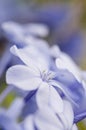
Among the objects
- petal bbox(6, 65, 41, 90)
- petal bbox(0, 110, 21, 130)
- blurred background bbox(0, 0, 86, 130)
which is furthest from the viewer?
blurred background bbox(0, 0, 86, 130)

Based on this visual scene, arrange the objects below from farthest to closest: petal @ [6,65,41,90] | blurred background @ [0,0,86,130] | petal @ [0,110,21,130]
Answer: blurred background @ [0,0,86,130]
petal @ [0,110,21,130]
petal @ [6,65,41,90]

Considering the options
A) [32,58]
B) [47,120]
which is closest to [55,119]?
[47,120]

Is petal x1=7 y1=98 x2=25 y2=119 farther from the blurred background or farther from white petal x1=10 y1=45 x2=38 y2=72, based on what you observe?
the blurred background

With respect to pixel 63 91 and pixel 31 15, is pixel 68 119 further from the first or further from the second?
pixel 31 15

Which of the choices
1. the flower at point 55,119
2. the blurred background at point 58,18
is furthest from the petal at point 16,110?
the blurred background at point 58,18

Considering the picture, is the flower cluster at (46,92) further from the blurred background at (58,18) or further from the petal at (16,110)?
the blurred background at (58,18)

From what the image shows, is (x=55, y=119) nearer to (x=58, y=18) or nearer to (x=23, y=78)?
(x=23, y=78)

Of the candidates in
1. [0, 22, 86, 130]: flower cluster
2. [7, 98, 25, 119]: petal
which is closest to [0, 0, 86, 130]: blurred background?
[7, 98, 25, 119]: petal

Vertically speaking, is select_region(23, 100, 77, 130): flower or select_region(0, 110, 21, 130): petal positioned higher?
select_region(23, 100, 77, 130): flower
